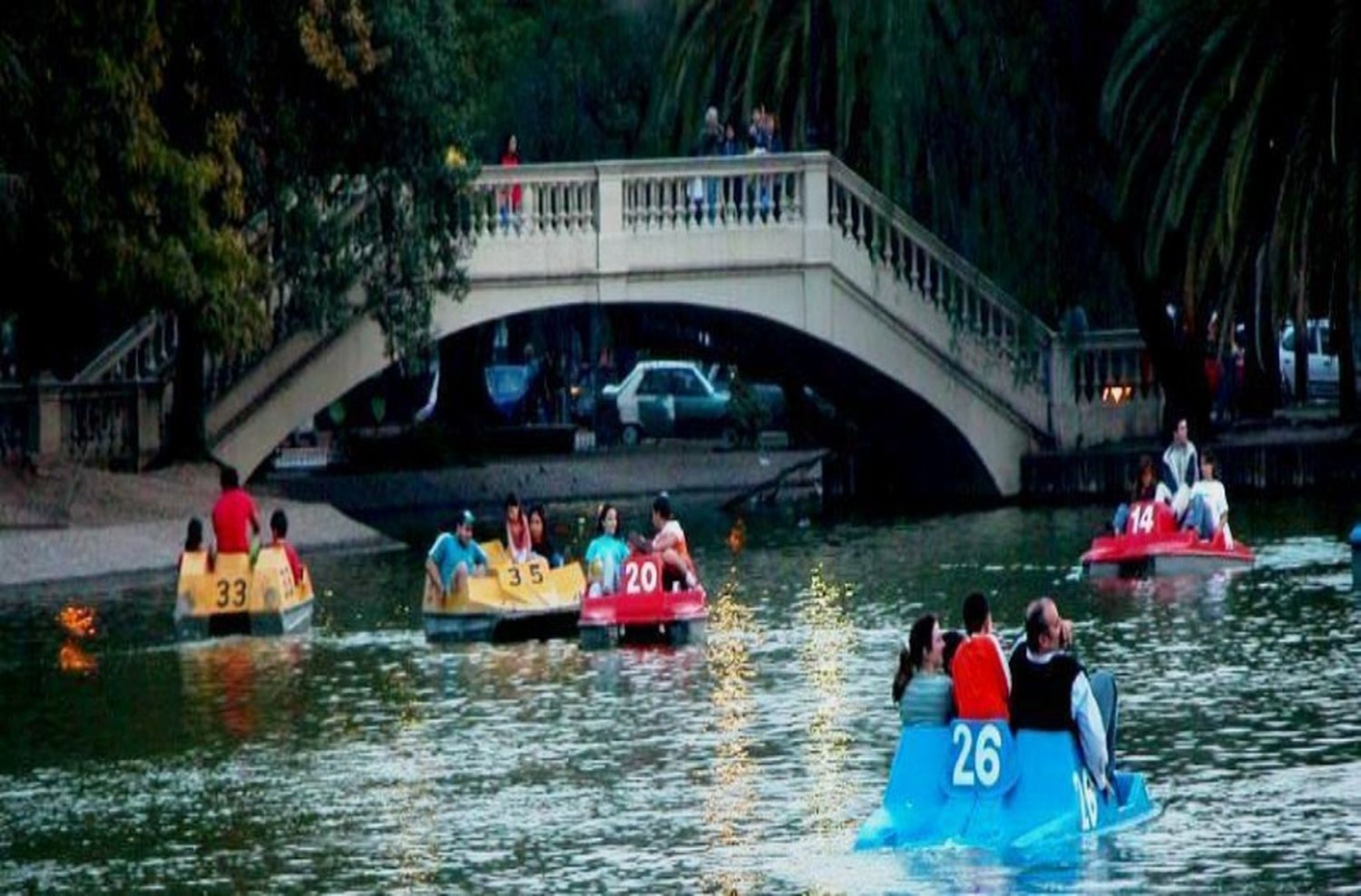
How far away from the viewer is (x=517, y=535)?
37312 mm

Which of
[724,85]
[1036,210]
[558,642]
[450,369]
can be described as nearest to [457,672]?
[558,642]

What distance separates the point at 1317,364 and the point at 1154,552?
3765cm

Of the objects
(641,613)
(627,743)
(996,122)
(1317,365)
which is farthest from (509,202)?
(1317,365)

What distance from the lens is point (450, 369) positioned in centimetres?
6994

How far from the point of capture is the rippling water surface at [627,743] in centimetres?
2269

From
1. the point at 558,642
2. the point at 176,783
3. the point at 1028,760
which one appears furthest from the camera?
the point at 558,642

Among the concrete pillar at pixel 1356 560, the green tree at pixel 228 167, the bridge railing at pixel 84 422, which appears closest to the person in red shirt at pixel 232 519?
the green tree at pixel 228 167

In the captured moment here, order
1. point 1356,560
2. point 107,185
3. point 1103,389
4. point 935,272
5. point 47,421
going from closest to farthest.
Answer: point 1356,560 < point 107,185 < point 47,421 < point 935,272 < point 1103,389

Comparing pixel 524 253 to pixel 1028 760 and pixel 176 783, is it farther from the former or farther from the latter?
pixel 1028 760

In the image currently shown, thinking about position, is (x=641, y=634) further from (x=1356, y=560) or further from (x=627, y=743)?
(x=1356, y=560)

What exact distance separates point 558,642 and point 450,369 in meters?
33.9

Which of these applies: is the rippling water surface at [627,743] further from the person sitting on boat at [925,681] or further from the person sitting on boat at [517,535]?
the person sitting on boat at [517,535]

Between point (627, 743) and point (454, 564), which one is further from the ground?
point (454, 564)

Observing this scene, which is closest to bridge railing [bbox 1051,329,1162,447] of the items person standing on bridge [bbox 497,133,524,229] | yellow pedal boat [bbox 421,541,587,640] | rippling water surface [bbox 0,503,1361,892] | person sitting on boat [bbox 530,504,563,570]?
person standing on bridge [bbox 497,133,524,229]
